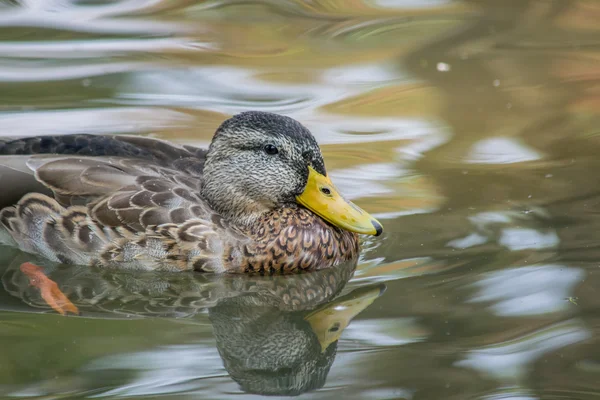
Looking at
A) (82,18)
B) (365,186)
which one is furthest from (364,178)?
(82,18)

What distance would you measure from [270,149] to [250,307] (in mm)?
1157

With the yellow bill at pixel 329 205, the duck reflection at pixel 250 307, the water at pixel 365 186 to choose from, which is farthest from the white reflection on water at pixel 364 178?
the duck reflection at pixel 250 307

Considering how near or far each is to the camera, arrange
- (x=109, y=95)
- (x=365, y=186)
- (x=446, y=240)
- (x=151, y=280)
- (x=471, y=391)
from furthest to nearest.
Answer: (x=109, y=95) → (x=365, y=186) → (x=446, y=240) → (x=151, y=280) → (x=471, y=391)

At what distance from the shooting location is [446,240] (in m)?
7.31

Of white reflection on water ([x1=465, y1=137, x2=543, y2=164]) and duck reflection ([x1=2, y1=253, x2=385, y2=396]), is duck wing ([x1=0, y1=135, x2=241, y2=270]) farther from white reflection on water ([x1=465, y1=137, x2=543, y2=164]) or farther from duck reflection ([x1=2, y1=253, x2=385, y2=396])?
white reflection on water ([x1=465, y1=137, x2=543, y2=164])

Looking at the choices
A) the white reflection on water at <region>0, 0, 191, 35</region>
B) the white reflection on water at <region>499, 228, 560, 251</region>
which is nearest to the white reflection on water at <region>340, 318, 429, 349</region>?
the white reflection on water at <region>499, 228, 560, 251</region>

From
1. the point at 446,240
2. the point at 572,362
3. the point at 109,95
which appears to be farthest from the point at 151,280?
the point at 109,95

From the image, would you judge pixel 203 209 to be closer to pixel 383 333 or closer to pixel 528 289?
pixel 383 333

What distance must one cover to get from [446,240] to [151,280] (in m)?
2.10

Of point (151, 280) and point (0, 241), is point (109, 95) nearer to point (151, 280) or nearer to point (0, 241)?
point (0, 241)

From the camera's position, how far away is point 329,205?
696 centimetres

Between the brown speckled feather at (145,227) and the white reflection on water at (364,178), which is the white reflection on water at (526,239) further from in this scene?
the white reflection on water at (364,178)

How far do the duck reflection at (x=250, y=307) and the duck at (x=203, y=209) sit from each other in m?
0.12

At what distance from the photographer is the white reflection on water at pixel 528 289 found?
618 cm
